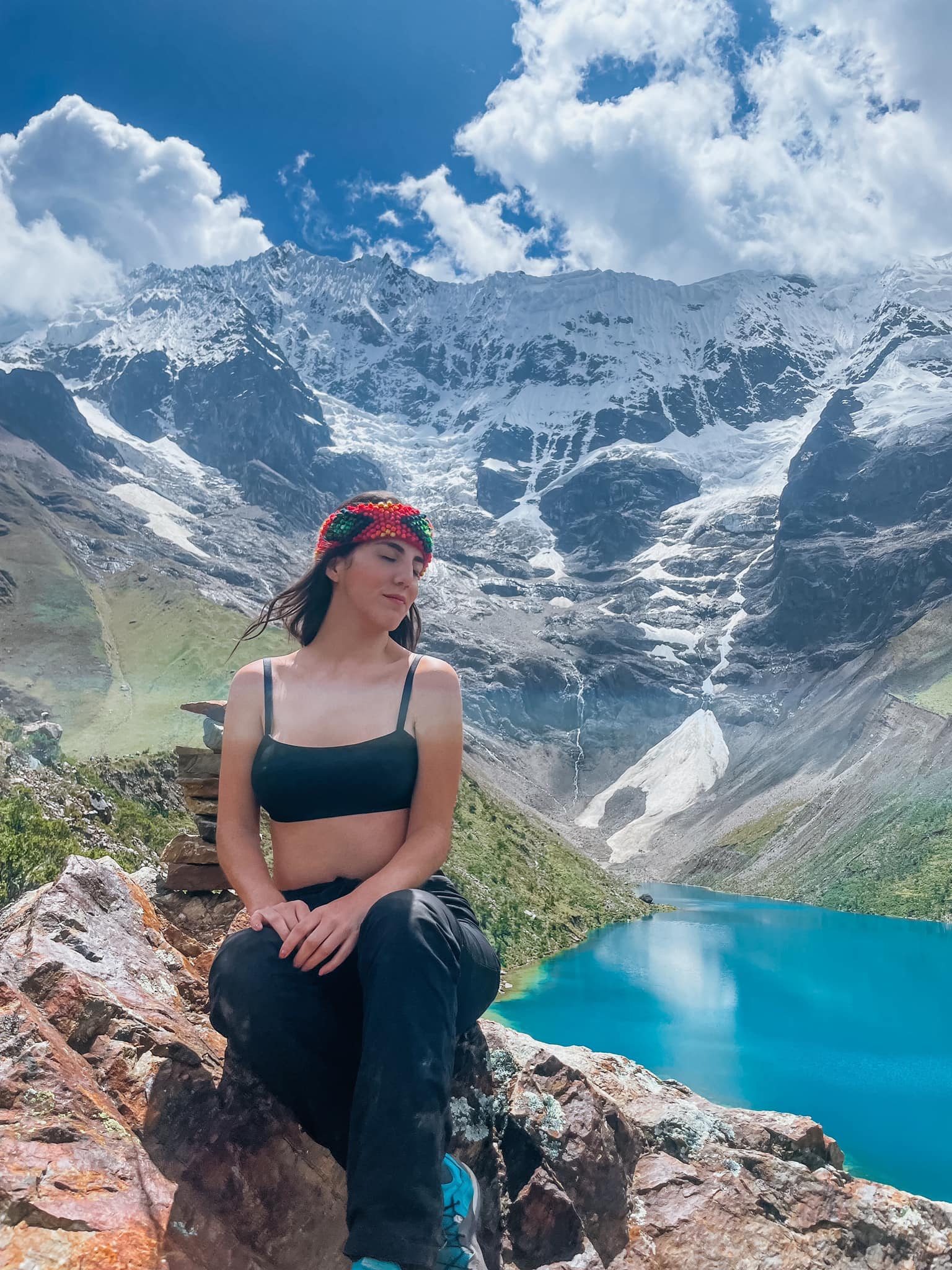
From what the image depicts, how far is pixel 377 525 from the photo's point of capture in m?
5.02

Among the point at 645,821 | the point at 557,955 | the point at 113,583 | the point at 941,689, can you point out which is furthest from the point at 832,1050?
the point at 113,583

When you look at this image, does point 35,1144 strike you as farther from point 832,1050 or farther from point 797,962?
point 797,962

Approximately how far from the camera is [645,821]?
470ft

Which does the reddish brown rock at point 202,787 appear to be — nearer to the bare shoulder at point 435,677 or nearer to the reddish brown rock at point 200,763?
the reddish brown rock at point 200,763

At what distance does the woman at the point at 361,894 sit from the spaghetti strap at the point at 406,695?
0.01 metres

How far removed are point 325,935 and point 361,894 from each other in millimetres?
256

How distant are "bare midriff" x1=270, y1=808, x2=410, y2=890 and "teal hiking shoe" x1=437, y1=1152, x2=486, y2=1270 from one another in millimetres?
1413

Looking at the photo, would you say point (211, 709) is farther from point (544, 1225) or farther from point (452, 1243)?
point (452, 1243)

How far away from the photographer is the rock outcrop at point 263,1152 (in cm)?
330

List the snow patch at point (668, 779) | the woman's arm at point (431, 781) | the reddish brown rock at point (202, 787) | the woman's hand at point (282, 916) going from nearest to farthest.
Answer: the woman's hand at point (282, 916) < the woman's arm at point (431, 781) < the reddish brown rock at point (202, 787) < the snow patch at point (668, 779)

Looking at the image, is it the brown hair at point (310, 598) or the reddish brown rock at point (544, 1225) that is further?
the brown hair at point (310, 598)

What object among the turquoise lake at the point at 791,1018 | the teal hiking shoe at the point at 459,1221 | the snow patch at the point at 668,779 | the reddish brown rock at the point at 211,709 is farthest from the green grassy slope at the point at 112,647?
the snow patch at the point at 668,779

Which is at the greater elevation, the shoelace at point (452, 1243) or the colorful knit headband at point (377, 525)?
the colorful knit headband at point (377, 525)

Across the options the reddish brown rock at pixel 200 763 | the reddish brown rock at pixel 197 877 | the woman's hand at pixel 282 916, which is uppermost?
the reddish brown rock at pixel 200 763
